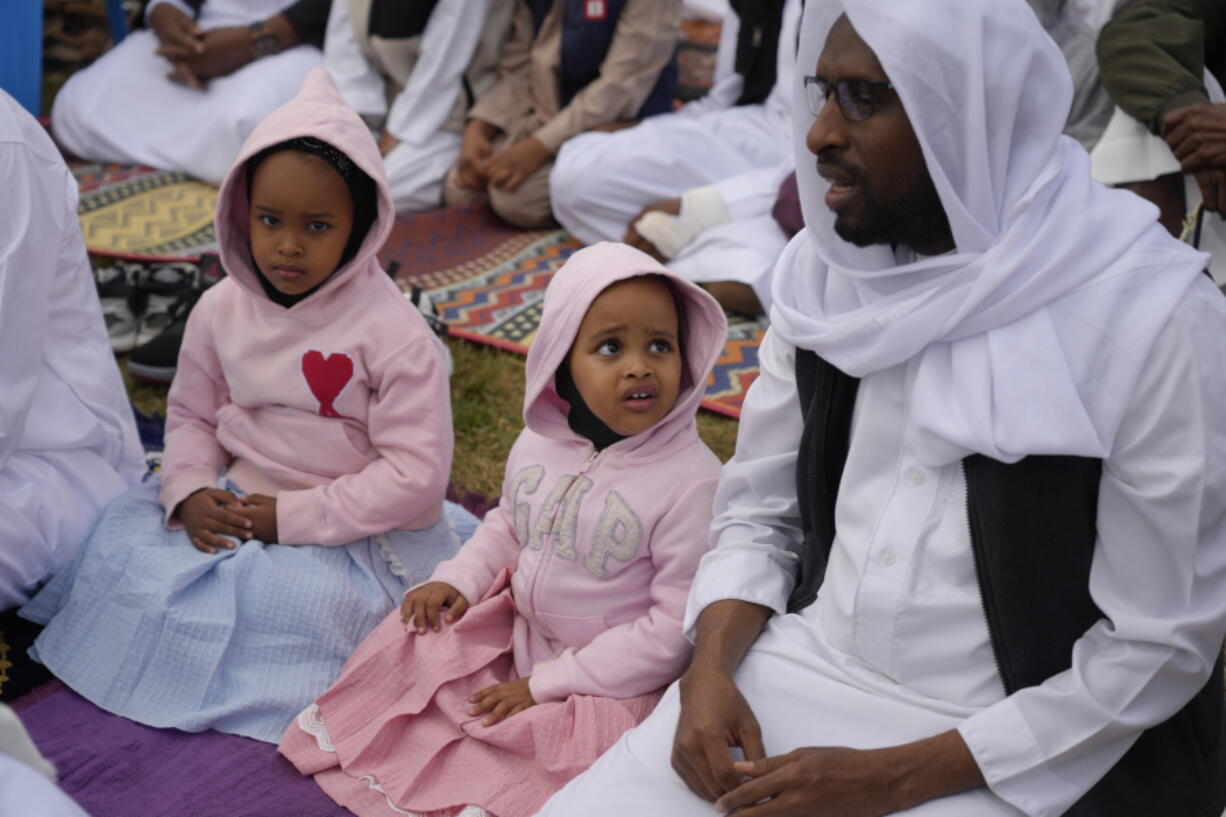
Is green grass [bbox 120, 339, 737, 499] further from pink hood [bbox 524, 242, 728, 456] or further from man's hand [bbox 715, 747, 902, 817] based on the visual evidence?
man's hand [bbox 715, 747, 902, 817]

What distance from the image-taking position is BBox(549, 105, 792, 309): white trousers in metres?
4.83

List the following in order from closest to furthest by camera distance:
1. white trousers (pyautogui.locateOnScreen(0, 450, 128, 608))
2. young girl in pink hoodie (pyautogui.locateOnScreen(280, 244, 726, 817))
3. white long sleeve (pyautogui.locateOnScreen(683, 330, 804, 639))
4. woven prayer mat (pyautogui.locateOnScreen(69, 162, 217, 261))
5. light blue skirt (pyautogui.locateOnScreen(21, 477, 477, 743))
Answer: white long sleeve (pyautogui.locateOnScreen(683, 330, 804, 639)) < young girl in pink hoodie (pyautogui.locateOnScreen(280, 244, 726, 817)) < light blue skirt (pyautogui.locateOnScreen(21, 477, 477, 743)) < white trousers (pyautogui.locateOnScreen(0, 450, 128, 608)) < woven prayer mat (pyautogui.locateOnScreen(69, 162, 217, 261))

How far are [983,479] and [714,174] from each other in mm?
3692

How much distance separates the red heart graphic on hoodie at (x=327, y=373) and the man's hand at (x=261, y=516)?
25 cm

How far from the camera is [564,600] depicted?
221 centimetres

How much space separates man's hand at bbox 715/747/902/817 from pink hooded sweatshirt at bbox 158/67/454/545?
1.13 meters

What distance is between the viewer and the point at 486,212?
214 inches

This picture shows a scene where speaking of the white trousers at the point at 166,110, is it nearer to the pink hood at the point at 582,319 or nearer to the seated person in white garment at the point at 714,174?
the seated person in white garment at the point at 714,174

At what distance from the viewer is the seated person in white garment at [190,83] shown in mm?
5547

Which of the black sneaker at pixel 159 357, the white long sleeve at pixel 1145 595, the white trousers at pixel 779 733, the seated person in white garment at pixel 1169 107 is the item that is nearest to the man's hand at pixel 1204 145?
the seated person in white garment at pixel 1169 107

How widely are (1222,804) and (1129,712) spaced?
34 cm

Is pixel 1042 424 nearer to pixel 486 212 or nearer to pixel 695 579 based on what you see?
pixel 695 579

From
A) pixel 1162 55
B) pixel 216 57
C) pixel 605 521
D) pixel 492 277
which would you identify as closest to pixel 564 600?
pixel 605 521

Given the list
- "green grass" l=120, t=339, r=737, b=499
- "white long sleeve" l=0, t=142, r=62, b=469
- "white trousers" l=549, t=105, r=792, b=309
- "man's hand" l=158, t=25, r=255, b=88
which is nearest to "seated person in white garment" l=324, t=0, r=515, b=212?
"man's hand" l=158, t=25, r=255, b=88
